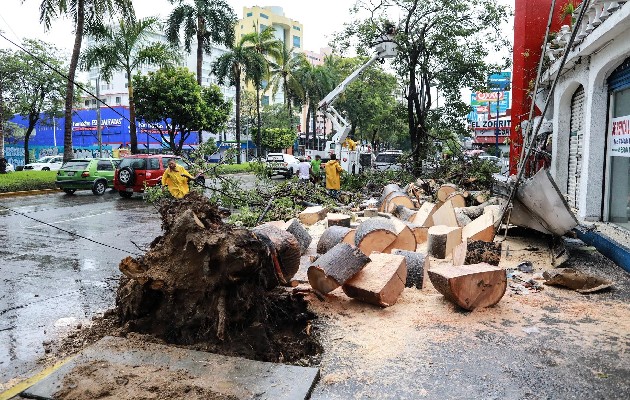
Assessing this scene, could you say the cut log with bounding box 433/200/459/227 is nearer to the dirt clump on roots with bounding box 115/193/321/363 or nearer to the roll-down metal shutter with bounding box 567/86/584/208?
the roll-down metal shutter with bounding box 567/86/584/208

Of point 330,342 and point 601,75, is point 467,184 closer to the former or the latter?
point 601,75

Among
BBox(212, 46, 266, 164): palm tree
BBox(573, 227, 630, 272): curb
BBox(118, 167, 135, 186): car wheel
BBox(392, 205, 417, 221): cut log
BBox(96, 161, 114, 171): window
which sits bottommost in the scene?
BBox(573, 227, 630, 272): curb

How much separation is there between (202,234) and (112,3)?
829 inches

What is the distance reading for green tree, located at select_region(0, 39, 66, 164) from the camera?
32.7 m

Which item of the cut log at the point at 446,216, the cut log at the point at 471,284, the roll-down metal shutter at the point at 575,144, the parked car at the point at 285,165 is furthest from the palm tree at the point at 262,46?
the cut log at the point at 471,284

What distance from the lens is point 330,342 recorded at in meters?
4.24

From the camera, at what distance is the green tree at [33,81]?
3272 cm

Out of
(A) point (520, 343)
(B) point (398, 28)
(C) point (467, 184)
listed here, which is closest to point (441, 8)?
(B) point (398, 28)

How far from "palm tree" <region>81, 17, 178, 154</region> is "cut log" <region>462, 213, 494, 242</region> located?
22798 mm

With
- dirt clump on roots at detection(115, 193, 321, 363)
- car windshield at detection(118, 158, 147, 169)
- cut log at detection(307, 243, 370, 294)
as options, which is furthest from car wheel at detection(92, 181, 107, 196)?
cut log at detection(307, 243, 370, 294)

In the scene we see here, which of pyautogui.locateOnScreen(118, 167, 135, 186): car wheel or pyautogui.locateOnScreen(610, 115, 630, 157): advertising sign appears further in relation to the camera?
pyautogui.locateOnScreen(118, 167, 135, 186): car wheel

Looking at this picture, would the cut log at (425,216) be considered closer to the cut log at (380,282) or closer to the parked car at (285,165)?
the cut log at (380,282)

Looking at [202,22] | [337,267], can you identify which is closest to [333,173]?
[337,267]

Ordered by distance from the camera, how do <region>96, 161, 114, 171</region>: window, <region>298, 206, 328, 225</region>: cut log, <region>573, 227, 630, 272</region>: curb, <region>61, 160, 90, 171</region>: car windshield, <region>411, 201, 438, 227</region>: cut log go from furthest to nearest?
1. <region>96, 161, 114, 171</region>: window
2. <region>61, 160, 90, 171</region>: car windshield
3. <region>298, 206, 328, 225</region>: cut log
4. <region>411, 201, 438, 227</region>: cut log
5. <region>573, 227, 630, 272</region>: curb
